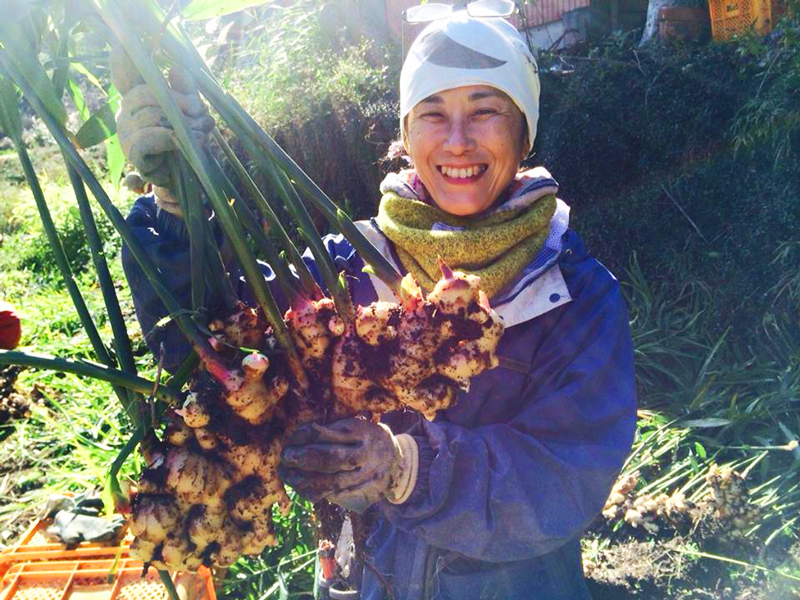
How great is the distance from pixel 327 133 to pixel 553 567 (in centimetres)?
326

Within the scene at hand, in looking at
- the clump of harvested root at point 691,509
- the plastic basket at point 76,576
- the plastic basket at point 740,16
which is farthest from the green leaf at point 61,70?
the plastic basket at point 740,16

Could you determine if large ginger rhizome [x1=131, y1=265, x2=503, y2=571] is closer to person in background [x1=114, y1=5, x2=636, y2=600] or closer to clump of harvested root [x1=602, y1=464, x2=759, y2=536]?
person in background [x1=114, y1=5, x2=636, y2=600]

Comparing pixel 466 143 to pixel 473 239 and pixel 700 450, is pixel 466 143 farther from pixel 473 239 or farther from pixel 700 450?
pixel 700 450

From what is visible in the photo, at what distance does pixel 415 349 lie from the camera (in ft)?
3.35

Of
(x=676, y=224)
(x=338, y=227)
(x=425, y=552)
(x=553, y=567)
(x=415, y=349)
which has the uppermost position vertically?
(x=338, y=227)

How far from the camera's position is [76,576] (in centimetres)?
227

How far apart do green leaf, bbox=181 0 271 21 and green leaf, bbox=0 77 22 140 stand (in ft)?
0.98

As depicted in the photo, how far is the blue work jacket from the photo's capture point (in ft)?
4.00

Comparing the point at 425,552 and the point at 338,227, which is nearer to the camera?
the point at 338,227

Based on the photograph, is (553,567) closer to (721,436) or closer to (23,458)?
(721,436)

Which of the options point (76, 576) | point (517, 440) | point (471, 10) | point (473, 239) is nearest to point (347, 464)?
point (517, 440)

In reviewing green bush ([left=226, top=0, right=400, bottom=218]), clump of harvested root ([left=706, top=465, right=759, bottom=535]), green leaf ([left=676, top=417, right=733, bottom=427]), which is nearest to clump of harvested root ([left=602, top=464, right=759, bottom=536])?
clump of harvested root ([left=706, top=465, right=759, bottom=535])

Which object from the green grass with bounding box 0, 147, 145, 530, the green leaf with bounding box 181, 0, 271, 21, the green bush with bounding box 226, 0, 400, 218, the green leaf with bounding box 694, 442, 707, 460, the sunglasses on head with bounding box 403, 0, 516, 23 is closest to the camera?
the green leaf with bounding box 181, 0, 271, 21

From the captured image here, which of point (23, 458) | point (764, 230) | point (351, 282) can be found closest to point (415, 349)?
point (351, 282)
